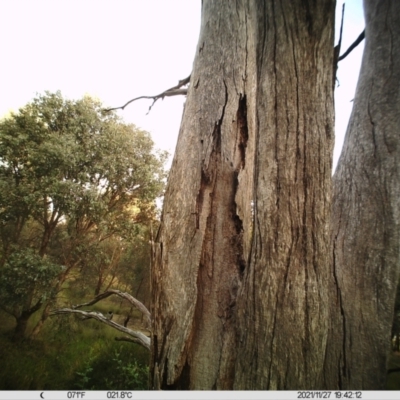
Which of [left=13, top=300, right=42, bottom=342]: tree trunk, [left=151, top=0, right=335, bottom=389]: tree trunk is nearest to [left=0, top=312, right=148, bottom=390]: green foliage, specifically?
[left=13, top=300, right=42, bottom=342]: tree trunk

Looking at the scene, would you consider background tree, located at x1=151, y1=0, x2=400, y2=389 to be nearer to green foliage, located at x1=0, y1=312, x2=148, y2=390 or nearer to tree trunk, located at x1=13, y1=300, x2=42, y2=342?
green foliage, located at x1=0, y1=312, x2=148, y2=390

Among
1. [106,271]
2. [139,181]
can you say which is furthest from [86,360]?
[106,271]

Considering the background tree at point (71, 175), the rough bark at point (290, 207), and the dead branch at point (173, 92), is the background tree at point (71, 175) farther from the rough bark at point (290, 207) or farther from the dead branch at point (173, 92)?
the rough bark at point (290, 207)

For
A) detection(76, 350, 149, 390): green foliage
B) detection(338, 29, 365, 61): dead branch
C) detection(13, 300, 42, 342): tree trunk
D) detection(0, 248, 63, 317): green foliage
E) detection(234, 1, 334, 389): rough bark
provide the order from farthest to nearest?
detection(13, 300, 42, 342): tree trunk
detection(0, 248, 63, 317): green foliage
detection(76, 350, 149, 390): green foliage
detection(338, 29, 365, 61): dead branch
detection(234, 1, 334, 389): rough bark

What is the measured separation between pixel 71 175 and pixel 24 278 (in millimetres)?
2890

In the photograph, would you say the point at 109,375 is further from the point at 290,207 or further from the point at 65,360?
the point at 290,207

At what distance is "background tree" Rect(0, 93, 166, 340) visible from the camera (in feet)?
21.0

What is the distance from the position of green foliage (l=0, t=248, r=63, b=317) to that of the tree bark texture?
22.1 ft

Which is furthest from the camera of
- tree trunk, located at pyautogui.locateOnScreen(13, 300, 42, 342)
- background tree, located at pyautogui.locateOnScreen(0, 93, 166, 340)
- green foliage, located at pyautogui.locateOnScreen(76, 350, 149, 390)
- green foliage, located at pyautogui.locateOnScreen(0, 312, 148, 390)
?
tree trunk, located at pyautogui.locateOnScreen(13, 300, 42, 342)

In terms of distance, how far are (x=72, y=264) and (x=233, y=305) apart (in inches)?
329

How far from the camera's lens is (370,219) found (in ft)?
3.65

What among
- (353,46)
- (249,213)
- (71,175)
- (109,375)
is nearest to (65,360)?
(109,375)

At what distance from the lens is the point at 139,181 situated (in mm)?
7945

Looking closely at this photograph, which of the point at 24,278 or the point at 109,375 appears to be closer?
the point at 24,278
